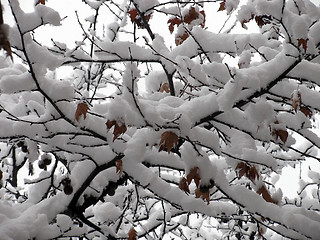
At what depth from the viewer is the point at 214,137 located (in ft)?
6.45

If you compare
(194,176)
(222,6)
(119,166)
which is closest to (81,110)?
(119,166)

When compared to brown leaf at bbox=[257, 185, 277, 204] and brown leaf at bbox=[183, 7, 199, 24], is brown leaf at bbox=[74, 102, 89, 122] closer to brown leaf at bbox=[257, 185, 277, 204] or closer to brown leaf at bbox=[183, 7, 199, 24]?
brown leaf at bbox=[257, 185, 277, 204]

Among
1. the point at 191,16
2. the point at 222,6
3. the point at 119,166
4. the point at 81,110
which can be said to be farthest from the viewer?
the point at 222,6

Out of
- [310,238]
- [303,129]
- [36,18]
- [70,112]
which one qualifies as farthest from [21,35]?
[310,238]

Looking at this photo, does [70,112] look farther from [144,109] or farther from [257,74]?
[257,74]

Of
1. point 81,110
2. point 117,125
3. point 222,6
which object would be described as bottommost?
point 117,125

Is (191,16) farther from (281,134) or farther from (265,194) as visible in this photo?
(265,194)

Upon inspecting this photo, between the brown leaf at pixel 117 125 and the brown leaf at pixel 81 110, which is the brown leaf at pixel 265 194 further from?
the brown leaf at pixel 81 110

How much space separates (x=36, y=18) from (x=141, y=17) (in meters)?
1.65

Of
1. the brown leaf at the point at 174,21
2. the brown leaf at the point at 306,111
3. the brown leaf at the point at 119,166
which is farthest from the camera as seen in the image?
the brown leaf at the point at 174,21

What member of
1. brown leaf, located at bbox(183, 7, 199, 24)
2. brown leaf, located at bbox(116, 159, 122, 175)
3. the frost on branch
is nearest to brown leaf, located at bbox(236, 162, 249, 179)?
the frost on branch

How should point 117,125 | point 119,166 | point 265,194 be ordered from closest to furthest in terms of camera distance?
point 117,125 → point 119,166 → point 265,194

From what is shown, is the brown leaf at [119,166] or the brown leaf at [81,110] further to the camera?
the brown leaf at [119,166]

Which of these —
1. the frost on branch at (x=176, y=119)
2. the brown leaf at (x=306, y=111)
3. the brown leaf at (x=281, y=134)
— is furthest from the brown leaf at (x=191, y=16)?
the brown leaf at (x=281, y=134)
